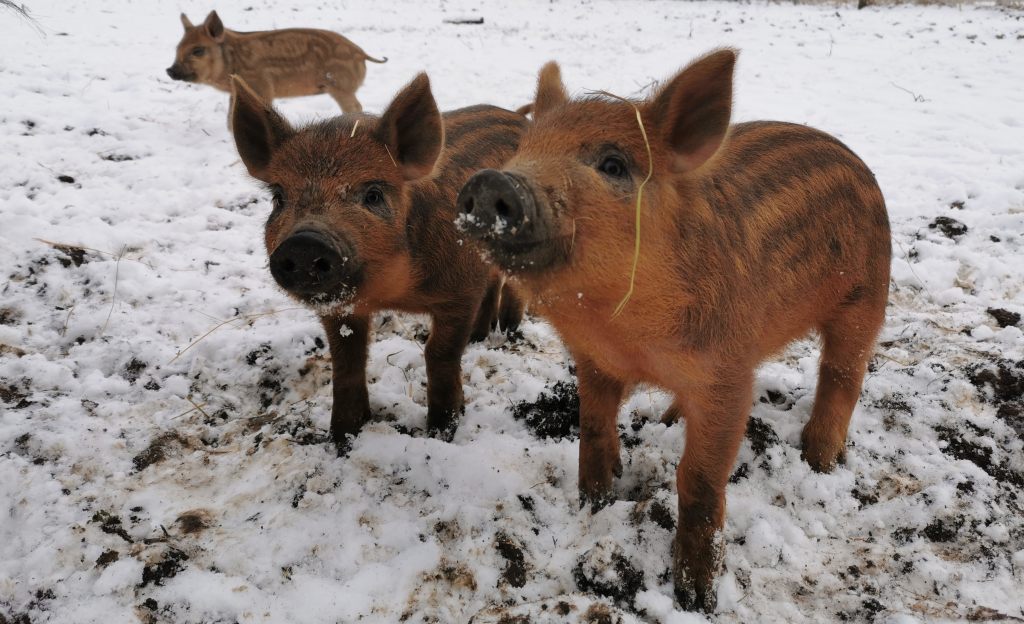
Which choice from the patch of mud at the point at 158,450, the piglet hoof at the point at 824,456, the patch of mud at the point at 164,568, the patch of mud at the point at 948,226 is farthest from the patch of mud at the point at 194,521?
the patch of mud at the point at 948,226

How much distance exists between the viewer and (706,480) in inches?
91.3

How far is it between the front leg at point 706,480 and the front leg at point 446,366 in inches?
49.3

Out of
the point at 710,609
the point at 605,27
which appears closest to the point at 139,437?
the point at 710,609

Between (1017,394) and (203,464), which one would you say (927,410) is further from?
(203,464)

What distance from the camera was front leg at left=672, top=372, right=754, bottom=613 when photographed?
219cm

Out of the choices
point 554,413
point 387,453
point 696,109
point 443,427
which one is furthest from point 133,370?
point 696,109

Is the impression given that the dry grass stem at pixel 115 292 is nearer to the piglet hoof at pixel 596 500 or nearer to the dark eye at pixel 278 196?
the dark eye at pixel 278 196

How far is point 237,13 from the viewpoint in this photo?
12.4 metres

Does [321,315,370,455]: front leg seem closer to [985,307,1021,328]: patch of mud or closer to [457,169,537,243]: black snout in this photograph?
[457,169,537,243]: black snout

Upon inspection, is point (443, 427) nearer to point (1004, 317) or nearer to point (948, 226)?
point (1004, 317)

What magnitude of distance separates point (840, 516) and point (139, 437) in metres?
3.47

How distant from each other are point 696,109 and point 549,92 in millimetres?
600

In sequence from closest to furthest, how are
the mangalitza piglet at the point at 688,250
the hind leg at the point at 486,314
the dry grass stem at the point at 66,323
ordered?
the mangalitza piglet at the point at 688,250 → the dry grass stem at the point at 66,323 → the hind leg at the point at 486,314

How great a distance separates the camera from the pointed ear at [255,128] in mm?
2672
